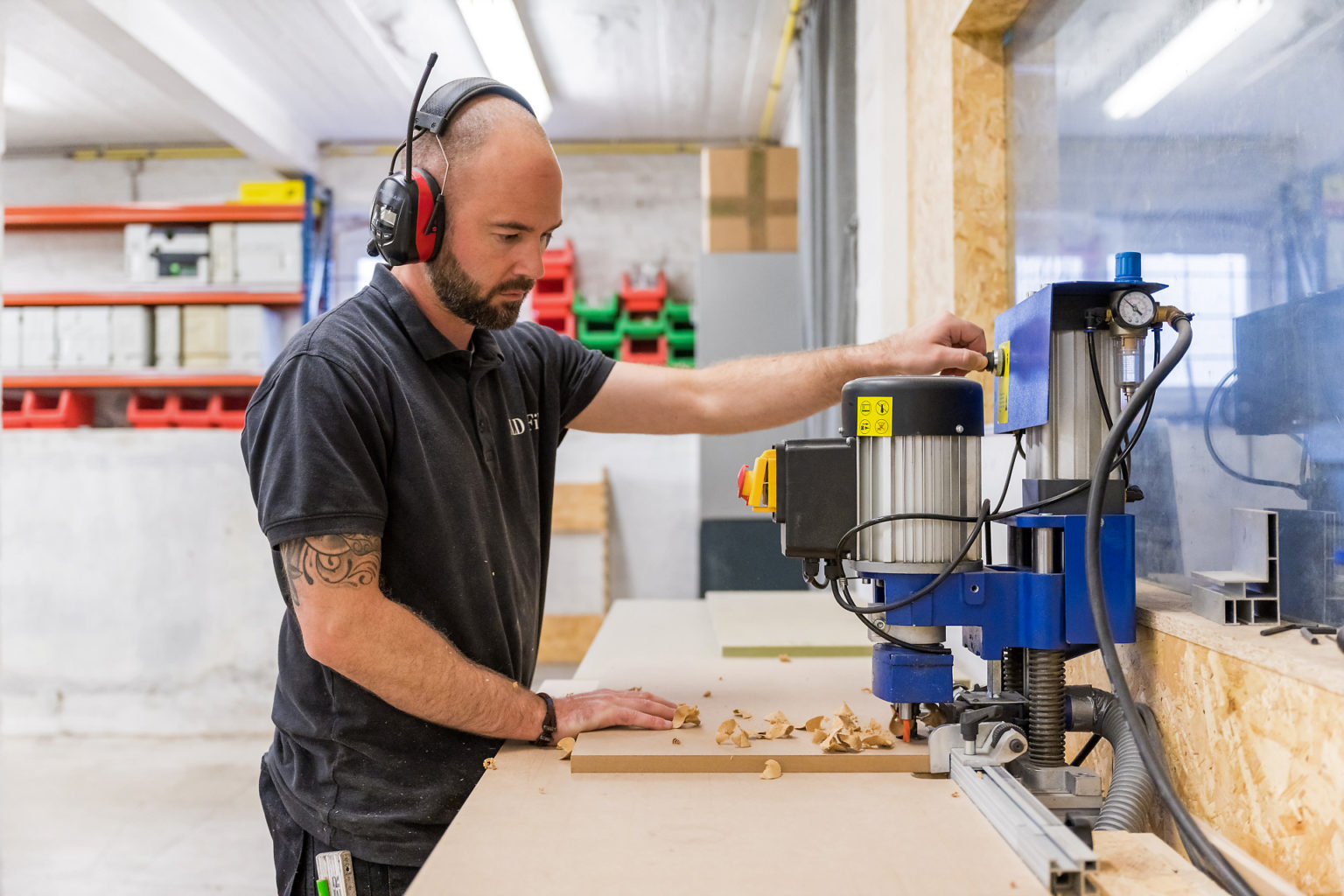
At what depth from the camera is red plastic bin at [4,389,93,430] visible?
17.4ft

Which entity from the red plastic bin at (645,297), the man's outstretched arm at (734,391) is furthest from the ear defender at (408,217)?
the red plastic bin at (645,297)

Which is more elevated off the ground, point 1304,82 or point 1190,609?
point 1304,82

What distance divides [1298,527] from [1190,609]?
0.13m

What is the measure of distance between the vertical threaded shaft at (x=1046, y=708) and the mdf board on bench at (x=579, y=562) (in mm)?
4120

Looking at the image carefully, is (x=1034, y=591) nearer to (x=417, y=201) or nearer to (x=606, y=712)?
(x=606, y=712)

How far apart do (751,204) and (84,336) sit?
Result: 12.8 feet

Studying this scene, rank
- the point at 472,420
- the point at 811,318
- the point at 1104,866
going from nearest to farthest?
the point at 1104,866 → the point at 472,420 → the point at 811,318

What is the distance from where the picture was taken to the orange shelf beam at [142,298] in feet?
17.3

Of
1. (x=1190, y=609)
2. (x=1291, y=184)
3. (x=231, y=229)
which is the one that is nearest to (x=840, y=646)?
(x=1190, y=609)

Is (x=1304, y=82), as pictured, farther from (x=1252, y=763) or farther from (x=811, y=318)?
(x=811, y=318)

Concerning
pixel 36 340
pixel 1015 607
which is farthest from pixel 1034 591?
pixel 36 340

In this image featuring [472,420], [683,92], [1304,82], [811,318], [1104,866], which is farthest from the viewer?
[683,92]

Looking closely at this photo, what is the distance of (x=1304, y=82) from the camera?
2.97 feet

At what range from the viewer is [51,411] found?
5.38m
